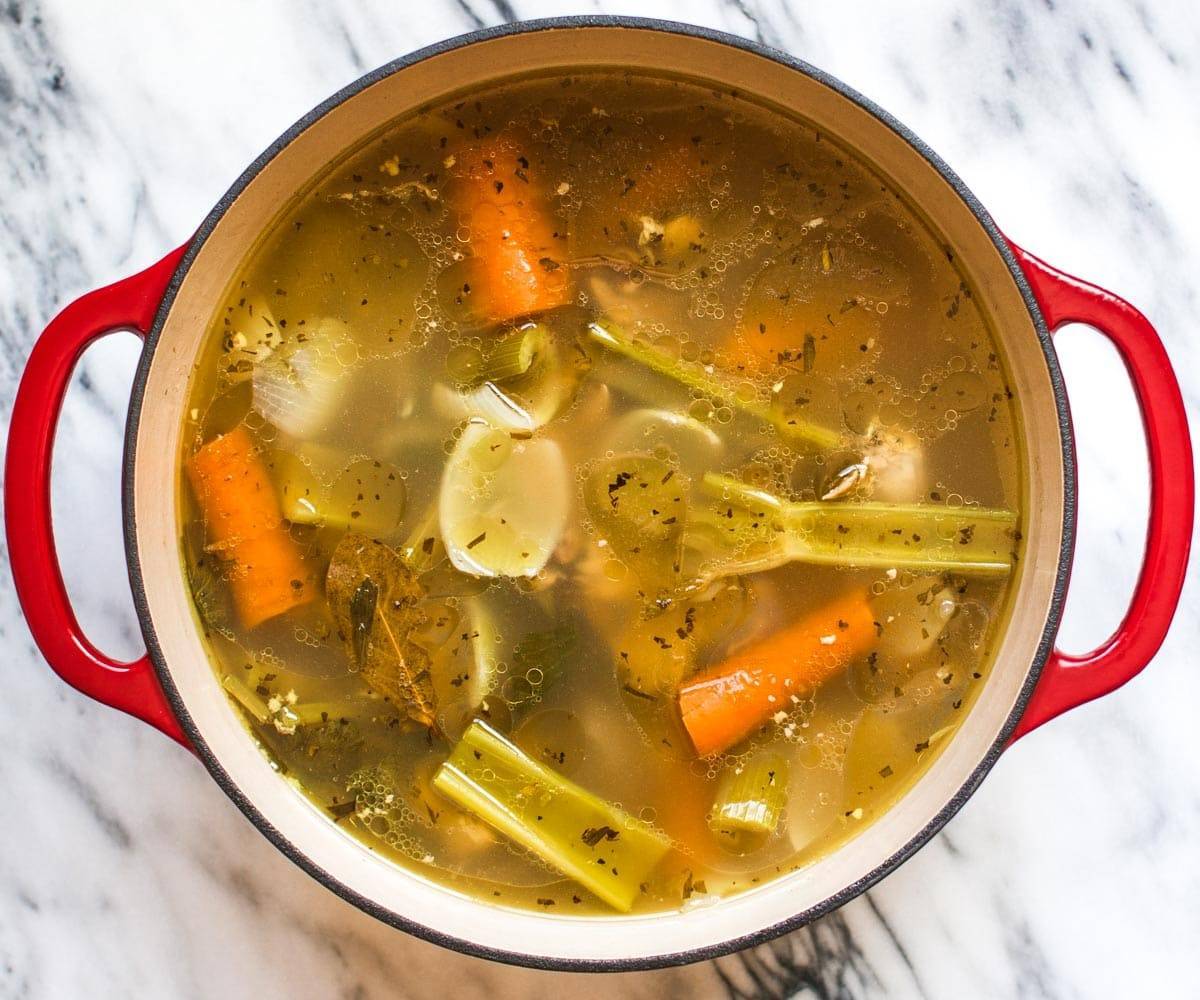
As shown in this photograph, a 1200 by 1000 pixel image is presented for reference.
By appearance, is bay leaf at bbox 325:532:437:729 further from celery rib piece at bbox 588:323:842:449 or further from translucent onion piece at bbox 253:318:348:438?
celery rib piece at bbox 588:323:842:449

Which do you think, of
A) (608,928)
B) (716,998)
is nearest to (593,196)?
(608,928)

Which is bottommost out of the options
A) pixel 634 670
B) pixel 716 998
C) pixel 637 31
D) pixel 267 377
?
pixel 716 998

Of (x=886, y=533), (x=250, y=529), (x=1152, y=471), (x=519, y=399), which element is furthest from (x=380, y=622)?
(x=1152, y=471)

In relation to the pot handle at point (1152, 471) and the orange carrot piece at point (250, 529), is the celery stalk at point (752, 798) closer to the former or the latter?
the pot handle at point (1152, 471)

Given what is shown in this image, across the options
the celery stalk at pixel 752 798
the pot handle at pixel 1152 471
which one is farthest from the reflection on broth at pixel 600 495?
the pot handle at pixel 1152 471

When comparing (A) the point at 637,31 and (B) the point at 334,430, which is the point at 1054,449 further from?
(B) the point at 334,430

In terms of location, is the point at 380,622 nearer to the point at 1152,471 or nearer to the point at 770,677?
the point at 770,677
